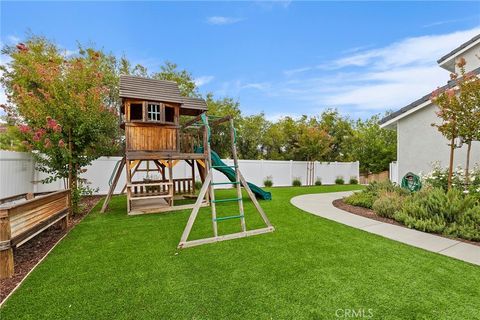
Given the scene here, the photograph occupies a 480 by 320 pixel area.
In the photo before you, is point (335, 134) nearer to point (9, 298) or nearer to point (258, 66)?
point (258, 66)

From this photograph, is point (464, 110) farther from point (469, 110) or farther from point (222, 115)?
point (222, 115)

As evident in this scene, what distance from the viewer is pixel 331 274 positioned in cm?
322

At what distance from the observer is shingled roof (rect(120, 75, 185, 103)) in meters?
7.33

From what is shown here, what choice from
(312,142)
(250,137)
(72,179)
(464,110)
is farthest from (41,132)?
(312,142)

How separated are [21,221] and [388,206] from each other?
779 centimetres

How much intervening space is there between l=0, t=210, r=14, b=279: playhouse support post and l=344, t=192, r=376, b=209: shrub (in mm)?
8443

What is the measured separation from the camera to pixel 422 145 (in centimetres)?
874

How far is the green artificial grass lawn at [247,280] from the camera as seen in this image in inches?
97.2

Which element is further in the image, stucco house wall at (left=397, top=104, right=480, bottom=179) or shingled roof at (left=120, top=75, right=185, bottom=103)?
stucco house wall at (left=397, top=104, right=480, bottom=179)

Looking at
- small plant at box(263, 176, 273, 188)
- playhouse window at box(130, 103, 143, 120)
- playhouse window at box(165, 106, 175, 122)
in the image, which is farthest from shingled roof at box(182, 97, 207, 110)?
small plant at box(263, 176, 273, 188)

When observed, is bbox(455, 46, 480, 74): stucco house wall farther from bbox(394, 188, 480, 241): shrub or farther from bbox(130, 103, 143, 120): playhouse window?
bbox(130, 103, 143, 120): playhouse window

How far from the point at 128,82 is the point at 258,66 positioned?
7835 millimetres

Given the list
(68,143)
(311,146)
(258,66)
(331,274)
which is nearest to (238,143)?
(311,146)

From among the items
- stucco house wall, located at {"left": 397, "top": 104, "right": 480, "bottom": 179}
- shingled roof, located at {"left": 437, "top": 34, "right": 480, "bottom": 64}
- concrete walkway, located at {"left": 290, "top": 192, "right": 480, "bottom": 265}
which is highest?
shingled roof, located at {"left": 437, "top": 34, "right": 480, "bottom": 64}
